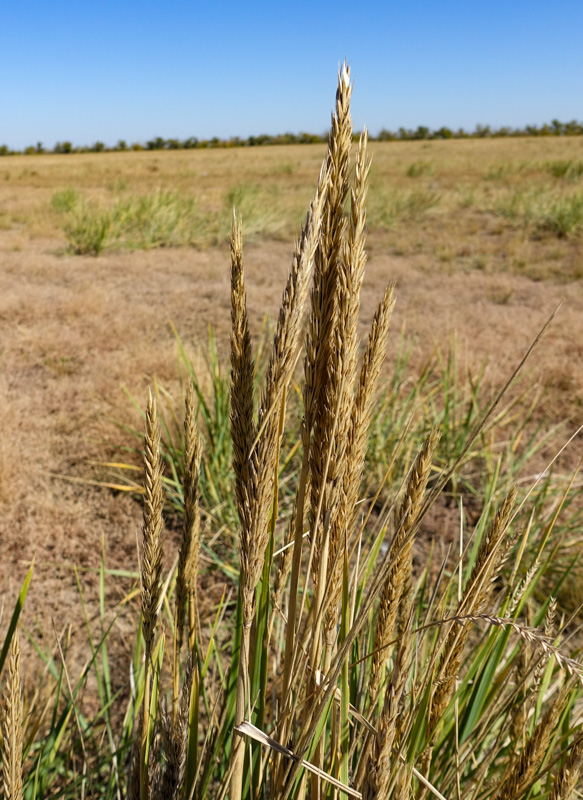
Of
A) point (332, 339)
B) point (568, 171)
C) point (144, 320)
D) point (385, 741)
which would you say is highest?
point (568, 171)

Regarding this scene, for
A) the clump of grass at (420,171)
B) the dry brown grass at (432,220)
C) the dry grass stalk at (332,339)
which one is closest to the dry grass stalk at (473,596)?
the dry grass stalk at (332,339)

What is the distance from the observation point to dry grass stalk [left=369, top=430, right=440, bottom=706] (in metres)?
0.58

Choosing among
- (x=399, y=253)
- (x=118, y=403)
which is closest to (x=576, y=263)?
(x=399, y=253)

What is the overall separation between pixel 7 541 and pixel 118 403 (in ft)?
3.92

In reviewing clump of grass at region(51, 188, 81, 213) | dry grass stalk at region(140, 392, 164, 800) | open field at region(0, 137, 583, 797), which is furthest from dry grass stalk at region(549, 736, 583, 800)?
clump of grass at region(51, 188, 81, 213)

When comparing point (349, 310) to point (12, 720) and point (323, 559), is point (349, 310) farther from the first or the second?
point (12, 720)

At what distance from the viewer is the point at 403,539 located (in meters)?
0.60

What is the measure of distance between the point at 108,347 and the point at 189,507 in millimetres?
4623

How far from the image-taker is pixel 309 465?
0.53 metres

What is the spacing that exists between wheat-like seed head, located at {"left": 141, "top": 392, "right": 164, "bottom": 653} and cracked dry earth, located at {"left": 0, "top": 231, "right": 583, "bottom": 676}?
5.70 ft

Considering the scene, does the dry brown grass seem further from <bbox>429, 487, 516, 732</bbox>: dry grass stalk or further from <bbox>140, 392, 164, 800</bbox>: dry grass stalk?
<bbox>140, 392, 164, 800</bbox>: dry grass stalk

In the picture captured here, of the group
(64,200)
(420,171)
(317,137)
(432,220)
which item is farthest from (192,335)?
(317,137)

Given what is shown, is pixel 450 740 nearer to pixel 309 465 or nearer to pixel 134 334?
pixel 309 465

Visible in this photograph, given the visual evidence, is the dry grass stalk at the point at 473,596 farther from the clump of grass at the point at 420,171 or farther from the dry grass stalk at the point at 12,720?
the clump of grass at the point at 420,171
